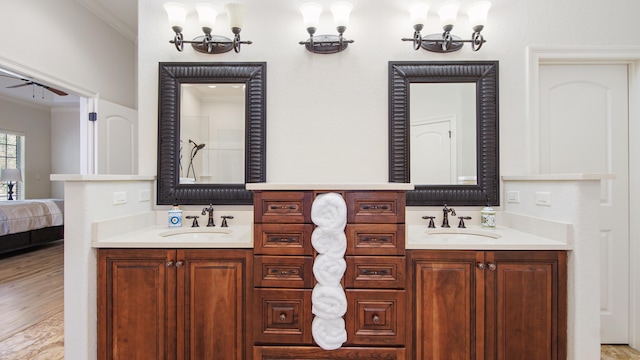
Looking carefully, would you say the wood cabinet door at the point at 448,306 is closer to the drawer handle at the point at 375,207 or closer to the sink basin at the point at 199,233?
the drawer handle at the point at 375,207

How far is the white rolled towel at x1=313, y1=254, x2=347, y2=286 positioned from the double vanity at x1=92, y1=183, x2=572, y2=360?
6cm

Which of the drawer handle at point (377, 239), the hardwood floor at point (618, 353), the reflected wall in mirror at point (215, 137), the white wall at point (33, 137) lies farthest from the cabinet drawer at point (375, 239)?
the white wall at point (33, 137)

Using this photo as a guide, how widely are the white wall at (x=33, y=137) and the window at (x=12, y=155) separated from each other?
3.1 inches

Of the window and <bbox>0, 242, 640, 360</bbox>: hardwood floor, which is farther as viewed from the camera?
the window

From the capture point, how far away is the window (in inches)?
240

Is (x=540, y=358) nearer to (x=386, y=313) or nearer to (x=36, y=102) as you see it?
(x=386, y=313)

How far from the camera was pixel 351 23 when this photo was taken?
2.12 meters

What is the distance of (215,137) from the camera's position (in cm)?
211

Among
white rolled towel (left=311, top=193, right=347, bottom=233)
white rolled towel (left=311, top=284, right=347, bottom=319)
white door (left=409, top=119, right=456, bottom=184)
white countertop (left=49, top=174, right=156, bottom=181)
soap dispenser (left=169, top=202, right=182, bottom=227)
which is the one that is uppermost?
Answer: white door (left=409, top=119, right=456, bottom=184)

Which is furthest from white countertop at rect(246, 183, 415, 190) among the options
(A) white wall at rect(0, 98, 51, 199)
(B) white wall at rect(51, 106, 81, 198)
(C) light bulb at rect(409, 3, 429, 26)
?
(A) white wall at rect(0, 98, 51, 199)

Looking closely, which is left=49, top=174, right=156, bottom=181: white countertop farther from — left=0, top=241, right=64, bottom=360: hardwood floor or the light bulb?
the light bulb

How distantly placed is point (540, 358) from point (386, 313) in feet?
2.71

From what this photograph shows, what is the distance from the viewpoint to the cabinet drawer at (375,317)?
1.57m

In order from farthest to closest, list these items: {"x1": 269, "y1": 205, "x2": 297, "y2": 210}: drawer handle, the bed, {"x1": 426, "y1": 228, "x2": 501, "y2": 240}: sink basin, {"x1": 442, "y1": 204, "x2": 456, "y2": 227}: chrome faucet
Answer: the bed
{"x1": 442, "y1": 204, "x2": 456, "y2": 227}: chrome faucet
{"x1": 426, "y1": 228, "x2": 501, "y2": 240}: sink basin
{"x1": 269, "y1": 205, "x2": 297, "y2": 210}: drawer handle
